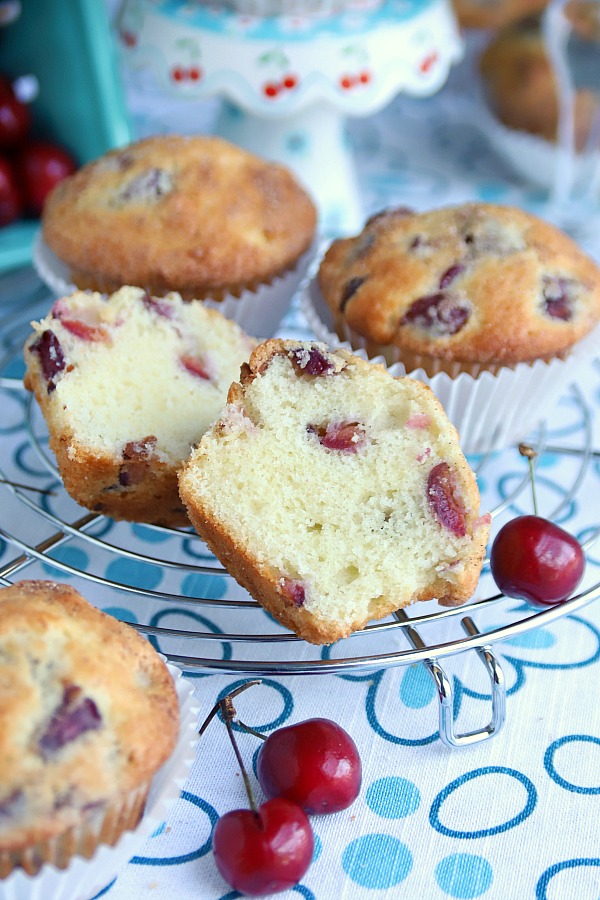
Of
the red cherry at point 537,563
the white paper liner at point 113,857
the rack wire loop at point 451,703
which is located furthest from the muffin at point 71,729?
the red cherry at point 537,563

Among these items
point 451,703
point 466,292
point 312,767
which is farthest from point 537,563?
point 466,292

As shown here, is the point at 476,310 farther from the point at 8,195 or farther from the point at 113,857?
the point at 8,195

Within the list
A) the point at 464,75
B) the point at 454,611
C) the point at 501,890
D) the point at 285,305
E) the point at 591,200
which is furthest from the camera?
the point at 464,75

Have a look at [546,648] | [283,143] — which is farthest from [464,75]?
[546,648]

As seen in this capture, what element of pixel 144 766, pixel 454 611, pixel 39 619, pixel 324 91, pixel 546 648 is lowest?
pixel 546 648

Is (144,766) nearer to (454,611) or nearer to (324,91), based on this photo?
(454,611)

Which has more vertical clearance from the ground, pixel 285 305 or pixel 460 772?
pixel 285 305

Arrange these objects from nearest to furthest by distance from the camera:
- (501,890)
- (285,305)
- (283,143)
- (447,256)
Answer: (501,890) < (447,256) < (285,305) < (283,143)

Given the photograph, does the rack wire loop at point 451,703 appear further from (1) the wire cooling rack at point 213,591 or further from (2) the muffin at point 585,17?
(2) the muffin at point 585,17
